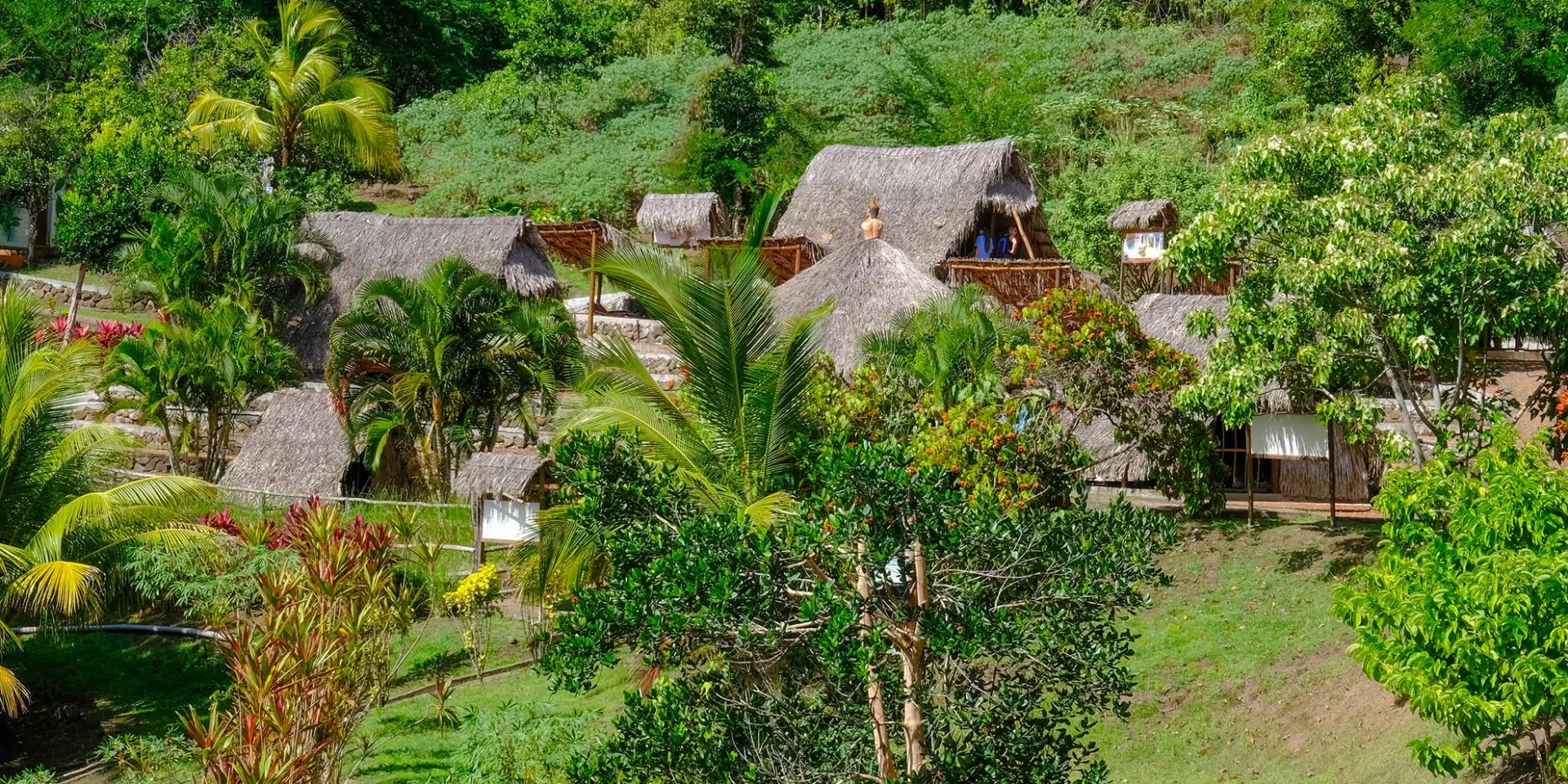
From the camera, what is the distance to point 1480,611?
275 inches

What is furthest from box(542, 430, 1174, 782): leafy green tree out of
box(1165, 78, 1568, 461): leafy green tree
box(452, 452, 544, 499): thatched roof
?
box(452, 452, 544, 499): thatched roof

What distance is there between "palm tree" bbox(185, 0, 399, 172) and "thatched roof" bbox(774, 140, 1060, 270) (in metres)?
7.59

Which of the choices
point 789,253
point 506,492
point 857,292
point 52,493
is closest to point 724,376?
point 506,492

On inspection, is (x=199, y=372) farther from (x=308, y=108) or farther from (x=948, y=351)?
(x=308, y=108)

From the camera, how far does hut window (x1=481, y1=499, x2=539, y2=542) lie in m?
14.4

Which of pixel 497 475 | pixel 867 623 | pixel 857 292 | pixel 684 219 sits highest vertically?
pixel 684 219

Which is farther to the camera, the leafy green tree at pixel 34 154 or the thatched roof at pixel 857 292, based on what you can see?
the leafy green tree at pixel 34 154

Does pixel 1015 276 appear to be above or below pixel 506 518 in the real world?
above

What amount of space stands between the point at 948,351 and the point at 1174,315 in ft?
16.7

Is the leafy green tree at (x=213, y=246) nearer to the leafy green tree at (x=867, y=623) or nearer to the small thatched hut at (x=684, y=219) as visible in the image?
the small thatched hut at (x=684, y=219)

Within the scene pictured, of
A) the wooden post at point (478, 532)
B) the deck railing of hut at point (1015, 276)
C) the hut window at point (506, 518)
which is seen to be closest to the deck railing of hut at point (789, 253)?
the deck railing of hut at point (1015, 276)

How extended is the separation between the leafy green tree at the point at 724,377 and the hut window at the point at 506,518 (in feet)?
15.2

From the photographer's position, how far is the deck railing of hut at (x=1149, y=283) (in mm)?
22188

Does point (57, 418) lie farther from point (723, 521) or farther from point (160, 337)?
point (723, 521)
